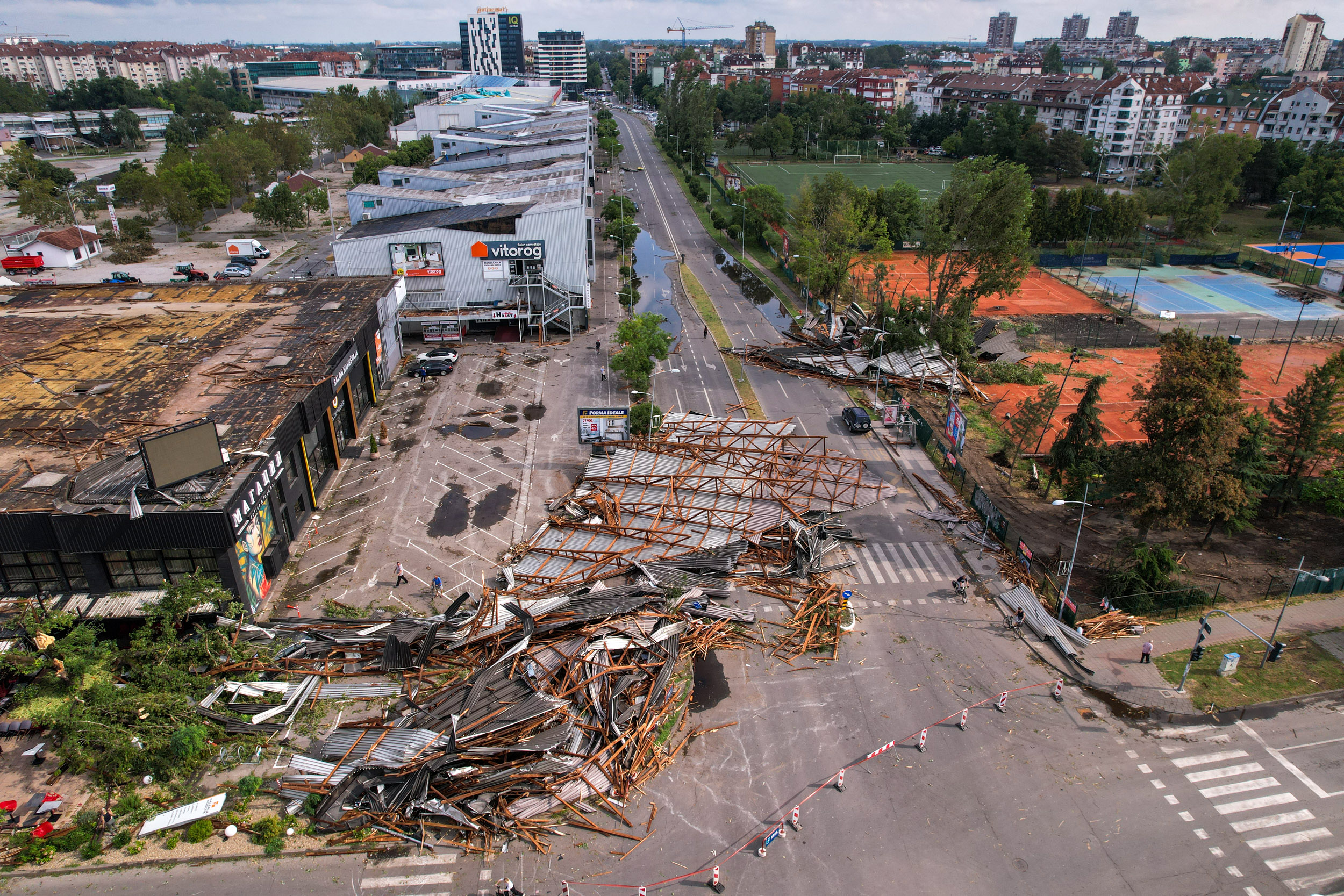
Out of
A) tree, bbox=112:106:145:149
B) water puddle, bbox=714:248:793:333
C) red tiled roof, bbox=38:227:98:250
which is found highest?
tree, bbox=112:106:145:149

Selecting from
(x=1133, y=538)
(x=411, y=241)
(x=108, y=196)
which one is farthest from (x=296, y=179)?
(x=1133, y=538)

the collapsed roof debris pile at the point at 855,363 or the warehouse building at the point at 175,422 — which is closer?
the warehouse building at the point at 175,422

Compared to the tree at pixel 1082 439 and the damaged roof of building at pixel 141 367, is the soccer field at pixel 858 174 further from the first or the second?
the tree at pixel 1082 439

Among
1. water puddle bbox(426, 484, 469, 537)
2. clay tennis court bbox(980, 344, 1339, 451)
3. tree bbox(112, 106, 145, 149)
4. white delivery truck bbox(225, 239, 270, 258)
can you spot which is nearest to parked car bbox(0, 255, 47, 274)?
white delivery truck bbox(225, 239, 270, 258)

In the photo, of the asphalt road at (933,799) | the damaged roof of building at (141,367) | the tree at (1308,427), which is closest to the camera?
the asphalt road at (933,799)

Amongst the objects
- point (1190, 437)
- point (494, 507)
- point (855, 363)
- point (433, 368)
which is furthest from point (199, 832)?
point (855, 363)

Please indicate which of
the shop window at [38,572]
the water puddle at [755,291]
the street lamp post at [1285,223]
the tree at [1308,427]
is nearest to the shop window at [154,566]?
the shop window at [38,572]

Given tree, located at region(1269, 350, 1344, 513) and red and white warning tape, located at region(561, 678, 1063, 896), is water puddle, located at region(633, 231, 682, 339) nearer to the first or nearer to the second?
tree, located at region(1269, 350, 1344, 513)
